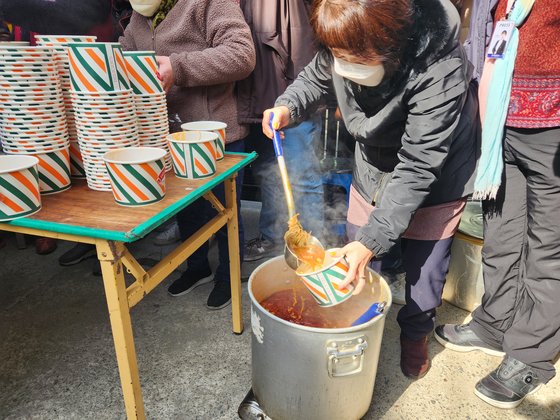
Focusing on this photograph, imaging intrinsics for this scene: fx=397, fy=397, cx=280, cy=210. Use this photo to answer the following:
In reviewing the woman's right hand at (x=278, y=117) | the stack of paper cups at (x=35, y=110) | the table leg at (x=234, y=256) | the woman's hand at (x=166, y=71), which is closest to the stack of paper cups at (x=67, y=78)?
the stack of paper cups at (x=35, y=110)

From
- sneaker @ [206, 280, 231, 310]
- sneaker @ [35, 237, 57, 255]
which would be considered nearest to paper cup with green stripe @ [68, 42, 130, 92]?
sneaker @ [206, 280, 231, 310]

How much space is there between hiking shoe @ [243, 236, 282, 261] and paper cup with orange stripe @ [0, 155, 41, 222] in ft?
7.08

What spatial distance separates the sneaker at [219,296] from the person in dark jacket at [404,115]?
1.21 m

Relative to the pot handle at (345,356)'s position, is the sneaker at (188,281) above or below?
below

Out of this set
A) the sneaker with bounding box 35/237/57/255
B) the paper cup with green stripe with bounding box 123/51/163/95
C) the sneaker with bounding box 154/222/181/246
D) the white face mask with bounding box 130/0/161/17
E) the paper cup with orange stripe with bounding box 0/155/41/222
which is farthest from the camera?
the sneaker with bounding box 154/222/181/246

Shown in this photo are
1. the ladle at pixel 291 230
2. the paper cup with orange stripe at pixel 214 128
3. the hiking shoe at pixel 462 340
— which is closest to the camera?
the ladle at pixel 291 230

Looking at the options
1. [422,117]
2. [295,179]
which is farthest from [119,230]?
[295,179]

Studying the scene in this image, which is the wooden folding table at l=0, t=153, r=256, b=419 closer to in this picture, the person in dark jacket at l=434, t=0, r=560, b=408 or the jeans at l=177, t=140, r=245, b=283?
the jeans at l=177, t=140, r=245, b=283

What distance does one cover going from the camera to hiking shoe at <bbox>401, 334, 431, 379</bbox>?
7.04 ft

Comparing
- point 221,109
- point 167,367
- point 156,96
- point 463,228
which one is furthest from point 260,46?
point 167,367

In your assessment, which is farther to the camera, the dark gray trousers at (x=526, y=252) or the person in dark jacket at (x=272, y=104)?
the person in dark jacket at (x=272, y=104)

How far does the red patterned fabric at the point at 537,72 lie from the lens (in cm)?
161

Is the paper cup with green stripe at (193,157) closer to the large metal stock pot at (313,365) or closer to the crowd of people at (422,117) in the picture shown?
the crowd of people at (422,117)

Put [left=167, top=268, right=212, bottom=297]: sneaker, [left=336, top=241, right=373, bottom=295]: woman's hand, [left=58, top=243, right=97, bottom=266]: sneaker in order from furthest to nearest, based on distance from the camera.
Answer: [left=58, top=243, right=97, bottom=266]: sneaker → [left=167, top=268, right=212, bottom=297]: sneaker → [left=336, top=241, right=373, bottom=295]: woman's hand
